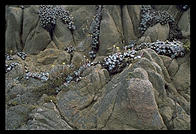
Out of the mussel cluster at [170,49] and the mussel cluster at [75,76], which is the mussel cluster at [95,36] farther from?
the mussel cluster at [170,49]

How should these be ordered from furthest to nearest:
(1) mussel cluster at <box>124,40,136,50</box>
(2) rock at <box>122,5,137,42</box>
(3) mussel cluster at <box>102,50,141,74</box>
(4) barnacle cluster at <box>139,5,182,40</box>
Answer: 1. (2) rock at <box>122,5,137,42</box>
2. (4) barnacle cluster at <box>139,5,182,40</box>
3. (1) mussel cluster at <box>124,40,136,50</box>
4. (3) mussel cluster at <box>102,50,141,74</box>

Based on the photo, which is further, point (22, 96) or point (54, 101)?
point (22, 96)

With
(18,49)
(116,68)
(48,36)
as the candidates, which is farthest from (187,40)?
(18,49)

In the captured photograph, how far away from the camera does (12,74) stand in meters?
13.5

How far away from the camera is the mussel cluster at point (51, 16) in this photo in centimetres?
1684

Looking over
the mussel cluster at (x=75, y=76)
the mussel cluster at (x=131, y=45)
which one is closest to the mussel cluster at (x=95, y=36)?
the mussel cluster at (x=131, y=45)

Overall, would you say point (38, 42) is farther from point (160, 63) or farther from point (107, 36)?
point (160, 63)

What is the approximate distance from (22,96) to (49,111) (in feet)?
7.78

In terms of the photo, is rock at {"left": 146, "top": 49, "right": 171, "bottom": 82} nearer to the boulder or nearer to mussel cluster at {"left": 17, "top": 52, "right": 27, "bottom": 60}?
the boulder

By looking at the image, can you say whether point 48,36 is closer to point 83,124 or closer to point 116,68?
point 116,68

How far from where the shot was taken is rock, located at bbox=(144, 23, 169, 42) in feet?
46.9

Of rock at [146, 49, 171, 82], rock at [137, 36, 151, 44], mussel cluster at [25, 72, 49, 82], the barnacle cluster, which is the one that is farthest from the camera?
the barnacle cluster

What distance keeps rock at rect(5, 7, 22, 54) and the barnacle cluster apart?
896 centimetres

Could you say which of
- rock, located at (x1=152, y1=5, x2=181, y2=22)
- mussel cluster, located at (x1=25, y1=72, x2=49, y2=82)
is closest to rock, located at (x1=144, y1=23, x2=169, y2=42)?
rock, located at (x1=152, y1=5, x2=181, y2=22)
